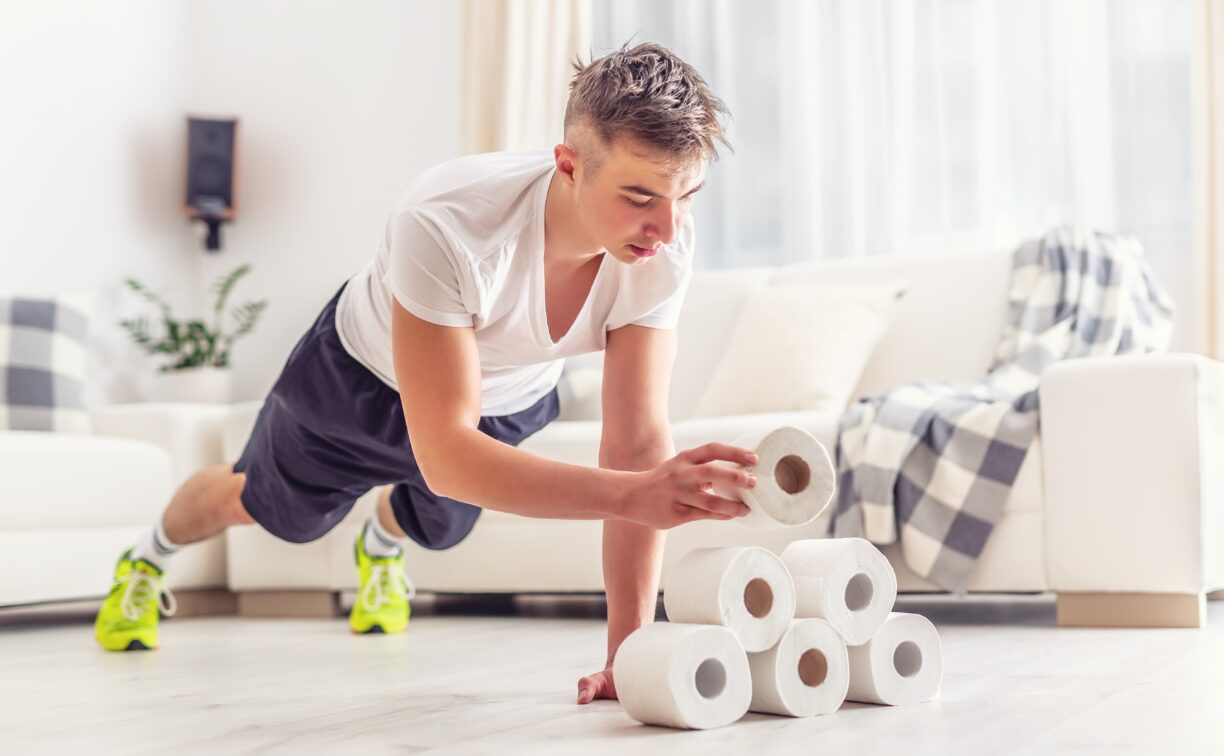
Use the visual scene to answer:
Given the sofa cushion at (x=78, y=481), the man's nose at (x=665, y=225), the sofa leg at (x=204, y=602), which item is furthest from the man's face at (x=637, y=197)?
the sofa leg at (x=204, y=602)

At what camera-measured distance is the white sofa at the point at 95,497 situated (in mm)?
3080

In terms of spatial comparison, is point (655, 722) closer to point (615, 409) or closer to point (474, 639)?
point (615, 409)

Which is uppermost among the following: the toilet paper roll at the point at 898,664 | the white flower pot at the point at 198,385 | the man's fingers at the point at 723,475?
the white flower pot at the point at 198,385

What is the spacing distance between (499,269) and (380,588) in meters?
1.40

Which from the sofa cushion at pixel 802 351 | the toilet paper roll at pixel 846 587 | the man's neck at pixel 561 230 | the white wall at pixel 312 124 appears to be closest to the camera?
the toilet paper roll at pixel 846 587

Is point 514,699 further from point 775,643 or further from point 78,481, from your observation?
point 78,481

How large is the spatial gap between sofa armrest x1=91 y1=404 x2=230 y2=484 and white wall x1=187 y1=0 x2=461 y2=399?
4.57 ft

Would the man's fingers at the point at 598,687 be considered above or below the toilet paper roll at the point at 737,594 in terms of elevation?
below

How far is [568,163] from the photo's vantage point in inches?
63.1

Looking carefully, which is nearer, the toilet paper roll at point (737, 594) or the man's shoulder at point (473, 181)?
the toilet paper roll at point (737, 594)

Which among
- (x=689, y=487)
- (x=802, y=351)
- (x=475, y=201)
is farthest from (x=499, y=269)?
(x=802, y=351)

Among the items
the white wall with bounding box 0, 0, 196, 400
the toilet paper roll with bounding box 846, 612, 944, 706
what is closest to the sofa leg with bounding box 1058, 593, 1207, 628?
the toilet paper roll with bounding box 846, 612, 944, 706

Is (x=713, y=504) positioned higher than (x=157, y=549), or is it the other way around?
(x=713, y=504)

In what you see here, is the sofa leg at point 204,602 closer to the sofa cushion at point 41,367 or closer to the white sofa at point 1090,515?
the sofa cushion at point 41,367
